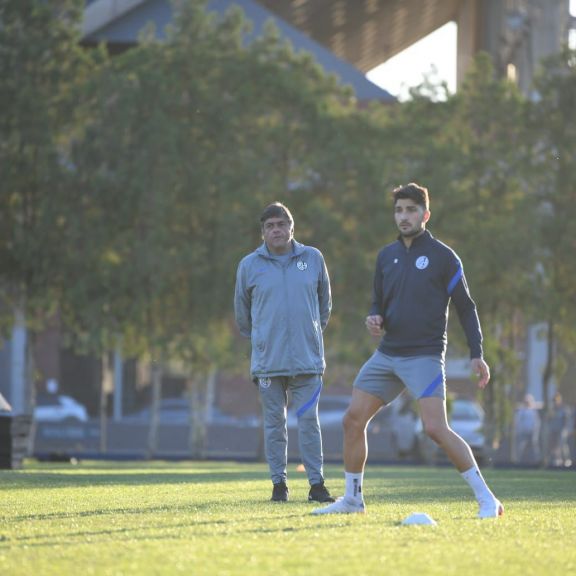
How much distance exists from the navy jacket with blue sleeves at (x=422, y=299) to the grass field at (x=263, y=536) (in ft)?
3.60

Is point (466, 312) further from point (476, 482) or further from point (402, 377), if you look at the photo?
point (476, 482)

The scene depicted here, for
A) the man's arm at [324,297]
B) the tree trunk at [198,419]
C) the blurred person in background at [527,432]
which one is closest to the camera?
the man's arm at [324,297]

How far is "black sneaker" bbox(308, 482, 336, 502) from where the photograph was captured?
11.3 m

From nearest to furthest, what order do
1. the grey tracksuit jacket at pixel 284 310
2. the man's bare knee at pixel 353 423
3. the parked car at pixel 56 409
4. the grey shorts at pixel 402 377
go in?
1. the grey shorts at pixel 402 377
2. the man's bare knee at pixel 353 423
3. the grey tracksuit jacket at pixel 284 310
4. the parked car at pixel 56 409

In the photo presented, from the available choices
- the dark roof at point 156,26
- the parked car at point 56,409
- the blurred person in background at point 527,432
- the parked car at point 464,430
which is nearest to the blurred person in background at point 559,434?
the blurred person in background at point 527,432

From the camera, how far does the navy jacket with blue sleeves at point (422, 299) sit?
945cm

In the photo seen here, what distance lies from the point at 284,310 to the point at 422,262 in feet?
7.25

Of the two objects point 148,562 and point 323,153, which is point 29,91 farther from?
point 148,562

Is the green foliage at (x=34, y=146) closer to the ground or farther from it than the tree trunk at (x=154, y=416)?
farther from it

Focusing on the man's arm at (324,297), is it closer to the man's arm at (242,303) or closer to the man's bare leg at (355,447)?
the man's arm at (242,303)

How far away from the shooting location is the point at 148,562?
277 inches

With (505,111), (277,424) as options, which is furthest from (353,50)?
(277,424)

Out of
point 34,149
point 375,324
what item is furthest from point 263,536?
point 34,149

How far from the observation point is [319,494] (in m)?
11.3
